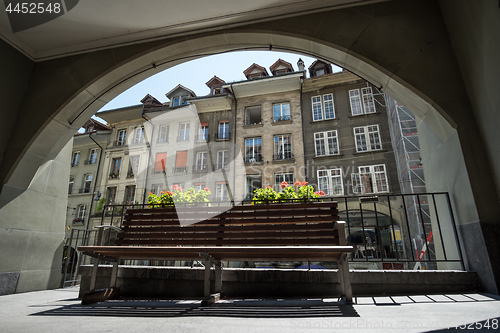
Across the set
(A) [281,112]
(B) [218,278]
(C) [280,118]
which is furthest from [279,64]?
(B) [218,278]

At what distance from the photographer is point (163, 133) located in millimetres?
23062

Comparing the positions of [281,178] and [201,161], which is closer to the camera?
[281,178]

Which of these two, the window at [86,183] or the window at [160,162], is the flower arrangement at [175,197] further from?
the window at [86,183]

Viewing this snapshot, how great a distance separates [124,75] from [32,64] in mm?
1724

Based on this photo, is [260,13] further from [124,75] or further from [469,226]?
[469,226]

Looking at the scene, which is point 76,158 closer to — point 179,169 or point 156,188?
point 156,188

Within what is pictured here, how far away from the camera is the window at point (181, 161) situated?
2104cm

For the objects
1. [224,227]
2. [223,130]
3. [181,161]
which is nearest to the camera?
[224,227]

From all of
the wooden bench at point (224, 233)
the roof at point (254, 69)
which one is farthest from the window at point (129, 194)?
the wooden bench at point (224, 233)

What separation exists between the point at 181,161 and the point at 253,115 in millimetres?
7035

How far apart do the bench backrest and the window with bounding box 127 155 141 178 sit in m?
20.2

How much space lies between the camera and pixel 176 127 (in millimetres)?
22906

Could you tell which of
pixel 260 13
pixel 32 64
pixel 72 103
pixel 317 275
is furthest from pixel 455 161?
pixel 32 64

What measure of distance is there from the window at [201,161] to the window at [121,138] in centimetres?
745
